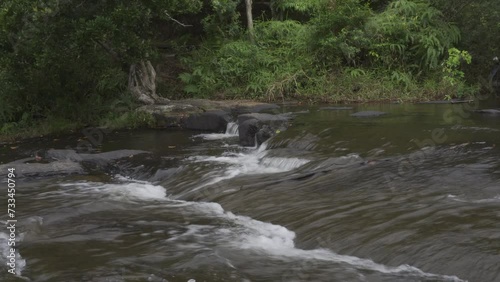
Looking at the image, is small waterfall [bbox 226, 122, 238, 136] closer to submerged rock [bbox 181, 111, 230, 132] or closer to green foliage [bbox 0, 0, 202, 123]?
submerged rock [bbox 181, 111, 230, 132]

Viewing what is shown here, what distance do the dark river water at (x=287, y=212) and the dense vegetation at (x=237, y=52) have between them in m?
4.35

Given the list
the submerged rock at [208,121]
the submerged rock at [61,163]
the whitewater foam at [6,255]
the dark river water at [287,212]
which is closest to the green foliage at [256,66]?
the submerged rock at [208,121]

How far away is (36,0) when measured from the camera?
12.2 m

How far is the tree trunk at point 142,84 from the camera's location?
49.5ft

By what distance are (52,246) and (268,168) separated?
4.07 m

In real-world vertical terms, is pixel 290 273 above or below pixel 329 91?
below

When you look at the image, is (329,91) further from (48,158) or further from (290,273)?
(290,273)

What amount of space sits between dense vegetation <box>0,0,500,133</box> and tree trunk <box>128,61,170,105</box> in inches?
13.9

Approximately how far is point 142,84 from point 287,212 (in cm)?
1002

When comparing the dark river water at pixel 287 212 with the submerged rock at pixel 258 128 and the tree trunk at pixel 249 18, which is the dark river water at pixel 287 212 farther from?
the tree trunk at pixel 249 18

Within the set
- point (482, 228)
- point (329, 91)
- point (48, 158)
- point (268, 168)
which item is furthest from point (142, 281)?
point (329, 91)

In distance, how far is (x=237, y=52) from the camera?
59.2 feet

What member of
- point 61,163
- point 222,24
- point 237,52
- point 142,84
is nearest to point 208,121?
point 142,84

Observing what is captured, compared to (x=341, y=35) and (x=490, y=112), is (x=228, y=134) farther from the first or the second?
(x=341, y=35)
